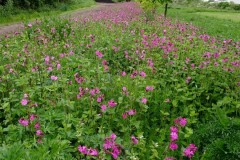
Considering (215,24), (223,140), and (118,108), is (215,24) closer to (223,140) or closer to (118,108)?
(118,108)

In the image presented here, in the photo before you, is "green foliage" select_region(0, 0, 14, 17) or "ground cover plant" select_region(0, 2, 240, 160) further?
"green foliage" select_region(0, 0, 14, 17)

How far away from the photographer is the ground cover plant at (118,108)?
2.62 meters

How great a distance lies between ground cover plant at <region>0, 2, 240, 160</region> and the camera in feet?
8.58

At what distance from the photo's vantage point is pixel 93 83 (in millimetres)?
4023

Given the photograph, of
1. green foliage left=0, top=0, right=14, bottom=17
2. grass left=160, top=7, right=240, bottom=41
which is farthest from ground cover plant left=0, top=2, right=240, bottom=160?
green foliage left=0, top=0, right=14, bottom=17

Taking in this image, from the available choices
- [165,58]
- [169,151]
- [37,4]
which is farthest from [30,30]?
[37,4]

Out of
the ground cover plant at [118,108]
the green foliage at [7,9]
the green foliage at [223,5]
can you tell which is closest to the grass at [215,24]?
the ground cover plant at [118,108]

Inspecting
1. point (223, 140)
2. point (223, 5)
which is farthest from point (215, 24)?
point (223, 5)

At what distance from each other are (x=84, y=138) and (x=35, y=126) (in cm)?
50

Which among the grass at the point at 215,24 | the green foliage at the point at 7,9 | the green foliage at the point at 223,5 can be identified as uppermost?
the green foliage at the point at 7,9

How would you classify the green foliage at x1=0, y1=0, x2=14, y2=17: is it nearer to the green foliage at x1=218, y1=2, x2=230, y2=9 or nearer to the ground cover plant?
the ground cover plant

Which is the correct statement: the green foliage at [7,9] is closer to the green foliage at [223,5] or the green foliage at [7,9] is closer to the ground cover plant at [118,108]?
the ground cover plant at [118,108]

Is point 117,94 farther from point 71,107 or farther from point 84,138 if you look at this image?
point 84,138

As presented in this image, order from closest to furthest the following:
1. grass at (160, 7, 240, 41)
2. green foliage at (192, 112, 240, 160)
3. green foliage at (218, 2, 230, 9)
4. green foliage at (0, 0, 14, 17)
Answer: green foliage at (192, 112, 240, 160) → grass at (160, 7, 240, 41) → green foliage at (0, 0, 14, 17) → green foliage at (218, 2, 230, 9)
